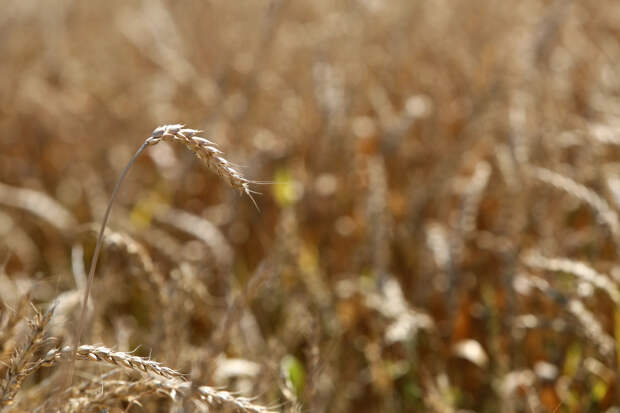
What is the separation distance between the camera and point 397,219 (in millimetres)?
2334

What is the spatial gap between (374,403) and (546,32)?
1.29 metres

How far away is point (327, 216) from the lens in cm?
231

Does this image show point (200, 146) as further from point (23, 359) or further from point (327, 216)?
point (327, 216)

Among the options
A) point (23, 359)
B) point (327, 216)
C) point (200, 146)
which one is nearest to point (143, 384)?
point (23, 359)

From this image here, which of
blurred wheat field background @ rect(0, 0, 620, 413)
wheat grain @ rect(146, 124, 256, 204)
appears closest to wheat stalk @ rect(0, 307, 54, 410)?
blurred wheat field background @ rect(0, 0, 620, 413)

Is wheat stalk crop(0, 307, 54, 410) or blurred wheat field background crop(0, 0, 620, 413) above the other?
wheat stalk crop(0, 307, 54, 410)

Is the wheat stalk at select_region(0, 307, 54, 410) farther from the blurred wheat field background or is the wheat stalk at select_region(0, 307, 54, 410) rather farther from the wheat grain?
the wheat grain

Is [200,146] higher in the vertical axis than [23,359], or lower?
Result: higher

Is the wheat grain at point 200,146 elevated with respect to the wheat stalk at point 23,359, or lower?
elevated

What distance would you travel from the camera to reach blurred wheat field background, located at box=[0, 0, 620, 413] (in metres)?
1.24

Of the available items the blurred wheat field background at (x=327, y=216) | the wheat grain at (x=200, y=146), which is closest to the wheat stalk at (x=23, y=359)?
the blurred wheat field background at (x=327, y=216)

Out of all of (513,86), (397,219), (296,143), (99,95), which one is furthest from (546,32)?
(99,95)

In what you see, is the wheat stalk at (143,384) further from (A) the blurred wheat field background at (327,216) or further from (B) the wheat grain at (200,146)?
(B) the wheat grain at (200,146)

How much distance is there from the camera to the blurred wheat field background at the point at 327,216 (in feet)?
4.07
